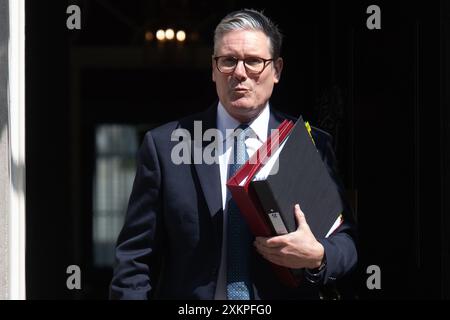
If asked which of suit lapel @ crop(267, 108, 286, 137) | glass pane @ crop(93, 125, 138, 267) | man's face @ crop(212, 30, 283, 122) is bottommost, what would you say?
glass pane @ crop(93, 125, 138, 267)

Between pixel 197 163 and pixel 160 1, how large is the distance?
6222 mm

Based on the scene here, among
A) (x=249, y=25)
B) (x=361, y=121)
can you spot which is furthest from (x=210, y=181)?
(x=361, y=121)

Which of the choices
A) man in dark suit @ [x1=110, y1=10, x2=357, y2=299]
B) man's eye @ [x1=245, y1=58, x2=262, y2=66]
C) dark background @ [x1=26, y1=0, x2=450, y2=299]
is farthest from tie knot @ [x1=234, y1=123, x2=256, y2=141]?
dark background @ [x1=26, y1=0, x2=450, y2=299]

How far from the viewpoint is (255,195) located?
114 inches

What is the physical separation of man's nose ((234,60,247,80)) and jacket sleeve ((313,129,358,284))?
424 millimetres

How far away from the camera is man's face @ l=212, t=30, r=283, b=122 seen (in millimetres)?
3143

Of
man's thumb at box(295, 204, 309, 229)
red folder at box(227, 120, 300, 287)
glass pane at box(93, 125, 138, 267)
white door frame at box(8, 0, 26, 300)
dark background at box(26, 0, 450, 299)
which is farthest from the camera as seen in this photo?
glass pane at box(93, 125, 138, 267)

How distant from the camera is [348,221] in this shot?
3.33 m

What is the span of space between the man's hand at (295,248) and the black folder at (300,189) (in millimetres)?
34

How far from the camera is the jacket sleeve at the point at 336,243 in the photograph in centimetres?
307

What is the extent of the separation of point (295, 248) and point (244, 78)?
2.04 ft

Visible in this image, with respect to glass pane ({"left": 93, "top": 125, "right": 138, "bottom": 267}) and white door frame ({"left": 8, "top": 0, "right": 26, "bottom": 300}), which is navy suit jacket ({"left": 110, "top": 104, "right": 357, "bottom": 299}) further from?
glass pane ({"left": 93, "top": 125, "right": 138, "bottom": 267})

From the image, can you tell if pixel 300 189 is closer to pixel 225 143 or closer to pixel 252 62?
pixel 225 143

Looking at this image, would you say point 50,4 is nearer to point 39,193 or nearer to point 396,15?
point 39,193
